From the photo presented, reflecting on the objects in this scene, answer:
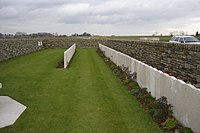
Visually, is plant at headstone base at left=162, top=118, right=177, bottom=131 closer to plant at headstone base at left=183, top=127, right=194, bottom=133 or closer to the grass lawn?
the grass lawn

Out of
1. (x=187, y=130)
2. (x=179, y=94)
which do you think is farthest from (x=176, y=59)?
(x=187, y=130)

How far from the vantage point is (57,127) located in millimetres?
6043

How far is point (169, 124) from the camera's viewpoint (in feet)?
19.4

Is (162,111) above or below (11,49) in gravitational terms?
below

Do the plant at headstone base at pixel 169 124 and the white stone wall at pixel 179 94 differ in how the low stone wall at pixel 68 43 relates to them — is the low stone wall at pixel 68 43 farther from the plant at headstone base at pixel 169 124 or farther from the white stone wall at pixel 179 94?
the plant at headstone base at pixel 169 124

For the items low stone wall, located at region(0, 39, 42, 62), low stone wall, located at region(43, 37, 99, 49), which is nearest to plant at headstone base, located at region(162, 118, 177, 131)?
low stone wall, located at region(0, 39, 42, 62)

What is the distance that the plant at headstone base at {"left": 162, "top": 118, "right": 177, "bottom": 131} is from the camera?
229 inches

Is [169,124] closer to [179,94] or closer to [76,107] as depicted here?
[179,94]

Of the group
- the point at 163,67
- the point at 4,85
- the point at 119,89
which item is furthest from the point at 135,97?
the point at 4,85

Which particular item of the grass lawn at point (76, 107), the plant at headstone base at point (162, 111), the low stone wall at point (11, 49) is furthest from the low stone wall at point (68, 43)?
the plant at headstone base at point (162, 111)

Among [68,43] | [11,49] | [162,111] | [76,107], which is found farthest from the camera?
[68,43]

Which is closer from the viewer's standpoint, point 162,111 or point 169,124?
point 169,124

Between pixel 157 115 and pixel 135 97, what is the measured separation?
7.82 ft

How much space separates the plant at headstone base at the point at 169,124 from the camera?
→ 5822 millimetres
